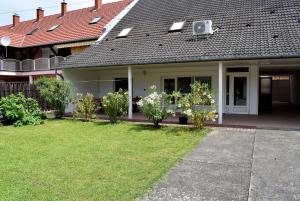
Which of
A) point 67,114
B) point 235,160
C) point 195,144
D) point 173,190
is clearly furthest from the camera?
point 67,114

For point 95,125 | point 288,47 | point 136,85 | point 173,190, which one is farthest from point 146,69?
point 173,190

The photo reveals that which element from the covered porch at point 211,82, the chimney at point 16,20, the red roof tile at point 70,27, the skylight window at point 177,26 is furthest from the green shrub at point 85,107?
the chimney at point 16,20

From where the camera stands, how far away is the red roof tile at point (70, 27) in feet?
83.3

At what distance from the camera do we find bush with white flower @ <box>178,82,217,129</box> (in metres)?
12.3

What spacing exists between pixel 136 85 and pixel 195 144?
11.5 meters

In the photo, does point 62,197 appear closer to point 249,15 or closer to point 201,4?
point 249,15

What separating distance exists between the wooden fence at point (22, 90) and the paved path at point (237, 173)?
1173 cm

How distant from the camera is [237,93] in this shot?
17.5 metres

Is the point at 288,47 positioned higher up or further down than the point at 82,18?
further down

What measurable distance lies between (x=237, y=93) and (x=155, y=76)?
529cm

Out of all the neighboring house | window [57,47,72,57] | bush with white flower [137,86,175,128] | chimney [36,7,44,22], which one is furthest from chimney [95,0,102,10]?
bush with white flower [137,86,175,128]

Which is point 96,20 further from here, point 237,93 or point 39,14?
point 237,93

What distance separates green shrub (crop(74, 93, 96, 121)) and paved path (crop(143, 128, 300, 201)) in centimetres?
740

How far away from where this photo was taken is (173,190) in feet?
18.8
